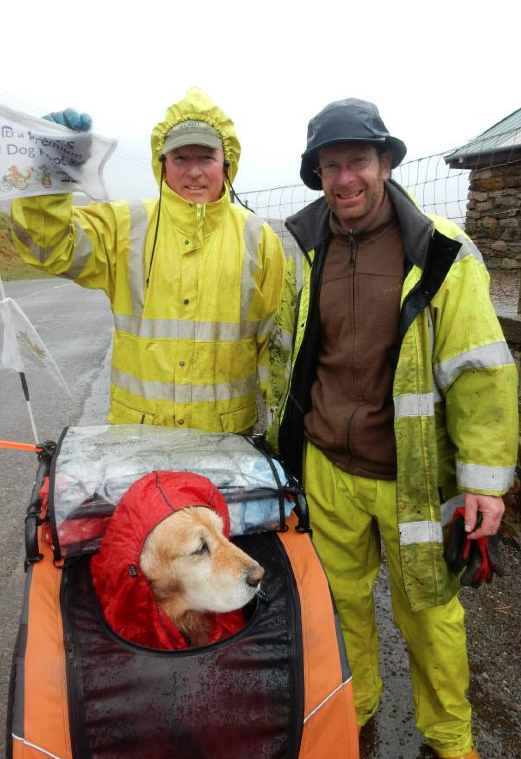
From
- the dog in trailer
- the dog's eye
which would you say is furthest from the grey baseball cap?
the dog's eye

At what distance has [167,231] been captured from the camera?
8.46 feet

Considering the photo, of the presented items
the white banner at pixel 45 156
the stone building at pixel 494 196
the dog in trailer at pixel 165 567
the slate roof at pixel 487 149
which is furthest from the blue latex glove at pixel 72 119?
the stone building at pixel 494 196

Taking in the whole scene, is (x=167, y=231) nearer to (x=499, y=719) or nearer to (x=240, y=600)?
(x=240, y=600)

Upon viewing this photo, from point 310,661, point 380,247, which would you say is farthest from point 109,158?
point 310,661

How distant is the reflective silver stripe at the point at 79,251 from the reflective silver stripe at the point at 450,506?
1908 mm

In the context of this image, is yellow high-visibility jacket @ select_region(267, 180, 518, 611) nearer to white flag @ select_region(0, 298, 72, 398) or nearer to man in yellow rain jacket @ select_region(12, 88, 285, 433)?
man in yellow rain jacket @ select_region(12, 88, 285, 433)

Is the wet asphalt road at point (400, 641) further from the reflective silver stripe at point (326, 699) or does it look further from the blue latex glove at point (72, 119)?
the blue latex glove at point (72, 119)

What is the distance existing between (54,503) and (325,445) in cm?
113

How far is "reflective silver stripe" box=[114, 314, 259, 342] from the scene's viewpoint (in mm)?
2566

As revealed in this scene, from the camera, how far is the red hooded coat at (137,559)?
5.49 ft

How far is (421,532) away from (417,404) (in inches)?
20.3

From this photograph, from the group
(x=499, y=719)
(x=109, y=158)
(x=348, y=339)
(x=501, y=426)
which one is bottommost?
(x=499, y=719)

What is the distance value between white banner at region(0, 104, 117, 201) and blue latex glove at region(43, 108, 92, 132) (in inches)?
1.3

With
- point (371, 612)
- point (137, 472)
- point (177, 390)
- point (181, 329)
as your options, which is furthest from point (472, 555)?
point (181, 329)
